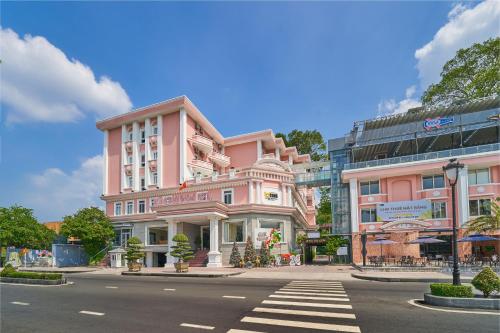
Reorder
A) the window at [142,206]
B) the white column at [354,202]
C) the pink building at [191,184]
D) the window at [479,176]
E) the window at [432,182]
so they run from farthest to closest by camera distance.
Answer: the window at [142,206]
the white column at [354,202]
the pink building at [191,184]
the window at [432,182]
the window at [479,176]

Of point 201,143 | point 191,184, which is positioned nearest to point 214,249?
point 191,184

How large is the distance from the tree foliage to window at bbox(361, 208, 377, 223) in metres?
42.2

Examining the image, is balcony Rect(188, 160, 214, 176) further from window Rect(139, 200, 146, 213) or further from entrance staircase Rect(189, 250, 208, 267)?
entrance staircase Rect(189, 250, 208, 267)

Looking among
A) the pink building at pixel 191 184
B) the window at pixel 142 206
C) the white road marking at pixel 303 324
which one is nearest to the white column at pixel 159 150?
the pink building at pixel 191 184

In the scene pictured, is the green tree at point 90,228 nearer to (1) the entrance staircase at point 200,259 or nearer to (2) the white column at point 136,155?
(2) the white column at point 136,155

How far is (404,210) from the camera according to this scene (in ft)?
110

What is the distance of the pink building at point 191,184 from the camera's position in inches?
1359

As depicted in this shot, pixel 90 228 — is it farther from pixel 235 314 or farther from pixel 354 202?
pixel 235 314

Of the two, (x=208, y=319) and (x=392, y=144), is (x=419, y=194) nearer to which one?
(x=392, y=144)

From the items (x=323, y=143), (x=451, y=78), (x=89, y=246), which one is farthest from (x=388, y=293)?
(x=323, y=143)

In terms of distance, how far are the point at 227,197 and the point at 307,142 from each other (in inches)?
1130

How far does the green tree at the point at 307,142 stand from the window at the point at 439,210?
94.7 feet

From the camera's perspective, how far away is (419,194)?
3353 cm

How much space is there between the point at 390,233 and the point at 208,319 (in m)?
28.4
